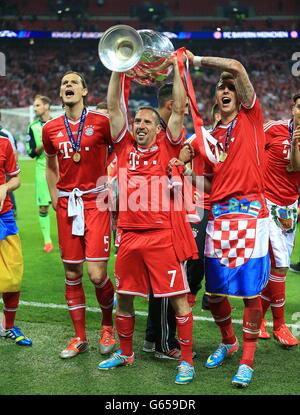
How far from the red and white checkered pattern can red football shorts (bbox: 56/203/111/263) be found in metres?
0.98

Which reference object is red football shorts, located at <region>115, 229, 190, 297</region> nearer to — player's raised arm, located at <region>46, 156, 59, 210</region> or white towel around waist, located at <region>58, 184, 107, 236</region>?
white towel around waist, located at <region>58, 184, 107, 236</region>

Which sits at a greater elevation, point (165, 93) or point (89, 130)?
point (165, 93)

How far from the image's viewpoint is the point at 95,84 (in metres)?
33.8

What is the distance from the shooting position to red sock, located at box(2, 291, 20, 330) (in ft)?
17.3

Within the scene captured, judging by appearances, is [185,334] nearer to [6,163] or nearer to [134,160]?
[134,160]

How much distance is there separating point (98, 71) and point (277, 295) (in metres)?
29.6

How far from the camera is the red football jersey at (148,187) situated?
442cm

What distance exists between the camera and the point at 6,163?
17.0ft

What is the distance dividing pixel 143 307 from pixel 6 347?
1664 mm

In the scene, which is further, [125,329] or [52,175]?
[52,175]

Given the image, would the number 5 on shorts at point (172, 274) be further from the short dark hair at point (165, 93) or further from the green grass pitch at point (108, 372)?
the short dark hair at point (165, 93)

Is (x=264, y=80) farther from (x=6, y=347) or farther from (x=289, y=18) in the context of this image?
(x=6, y=347)

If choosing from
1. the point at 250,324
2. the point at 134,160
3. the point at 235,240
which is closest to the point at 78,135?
the point at 134,160
